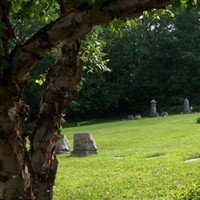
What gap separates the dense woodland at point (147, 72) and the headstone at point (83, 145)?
32293 mm

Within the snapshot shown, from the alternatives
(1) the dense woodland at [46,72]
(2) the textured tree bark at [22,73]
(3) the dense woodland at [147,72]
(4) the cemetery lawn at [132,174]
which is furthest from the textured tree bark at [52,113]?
(3) the dense woodland at [147,72]

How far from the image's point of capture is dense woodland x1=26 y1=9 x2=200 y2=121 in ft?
164

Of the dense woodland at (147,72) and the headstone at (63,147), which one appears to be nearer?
the headstone at (63,147)

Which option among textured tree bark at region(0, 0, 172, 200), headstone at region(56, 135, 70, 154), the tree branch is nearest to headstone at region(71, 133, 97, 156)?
headstone at region(56, 135, 70, 154)

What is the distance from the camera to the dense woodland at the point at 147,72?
5000cm

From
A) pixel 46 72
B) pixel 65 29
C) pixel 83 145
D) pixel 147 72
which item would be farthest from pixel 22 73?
pixel 147 72

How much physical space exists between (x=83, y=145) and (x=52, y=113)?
11970 millimetres

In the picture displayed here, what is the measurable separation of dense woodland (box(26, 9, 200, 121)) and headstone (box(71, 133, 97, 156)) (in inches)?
1271

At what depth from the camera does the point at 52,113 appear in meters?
4.36

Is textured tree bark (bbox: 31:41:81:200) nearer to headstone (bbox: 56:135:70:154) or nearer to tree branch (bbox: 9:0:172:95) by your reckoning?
tree branch (bbox: 9:0:172:95)

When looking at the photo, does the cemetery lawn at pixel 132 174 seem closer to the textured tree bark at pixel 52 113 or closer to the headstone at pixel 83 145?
the headstone at pixel 83 145

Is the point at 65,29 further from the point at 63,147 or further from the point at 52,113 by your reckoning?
the point at 63,147

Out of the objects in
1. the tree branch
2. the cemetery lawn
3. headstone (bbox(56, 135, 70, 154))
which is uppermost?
the tree branch

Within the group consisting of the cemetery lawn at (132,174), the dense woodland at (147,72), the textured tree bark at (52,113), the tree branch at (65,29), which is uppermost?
the dense woodland at (147,72)
